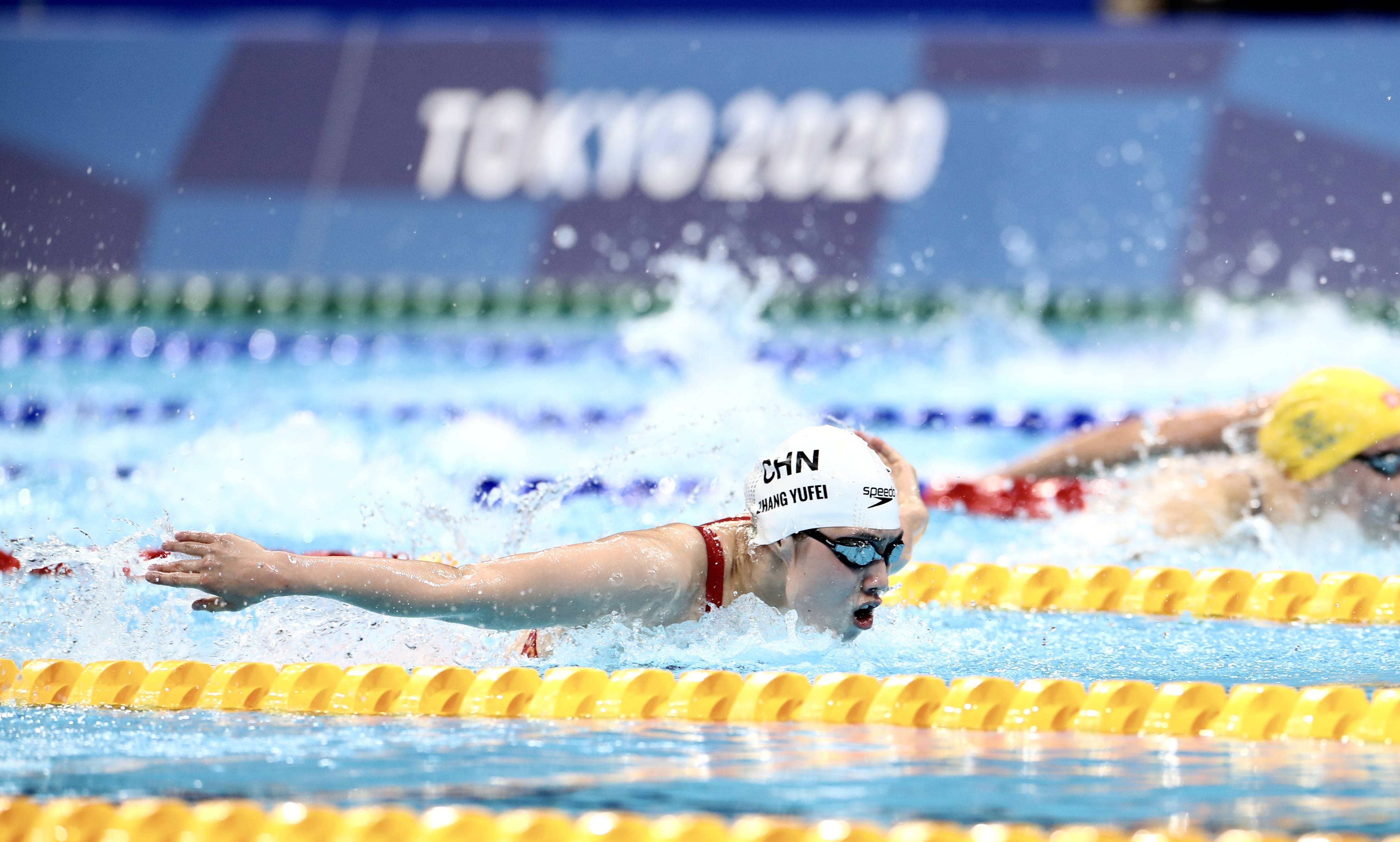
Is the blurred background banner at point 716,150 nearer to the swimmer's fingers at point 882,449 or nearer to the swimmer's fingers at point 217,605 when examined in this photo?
the swimmer's fingers at point 882,449

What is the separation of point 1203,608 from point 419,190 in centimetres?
584

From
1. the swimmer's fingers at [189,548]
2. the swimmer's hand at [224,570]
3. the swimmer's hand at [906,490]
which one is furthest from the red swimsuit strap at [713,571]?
the swimmer's fingers at [189,548]

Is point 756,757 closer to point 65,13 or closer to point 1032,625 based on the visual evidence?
point 1032,625

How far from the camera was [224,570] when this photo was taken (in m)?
2.78

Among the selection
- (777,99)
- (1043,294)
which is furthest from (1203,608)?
(777,99)

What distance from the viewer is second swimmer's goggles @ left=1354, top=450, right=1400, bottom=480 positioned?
4.81 metres

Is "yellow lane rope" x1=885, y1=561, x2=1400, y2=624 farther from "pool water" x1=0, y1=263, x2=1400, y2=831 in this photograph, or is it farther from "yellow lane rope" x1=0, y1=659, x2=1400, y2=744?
"yellow lane rope" x1=0, y1=659, x2=1400, y2=744

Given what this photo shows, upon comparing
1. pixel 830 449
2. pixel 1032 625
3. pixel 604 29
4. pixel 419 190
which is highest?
pixel 604 29

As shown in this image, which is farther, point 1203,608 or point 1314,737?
point 1203,608

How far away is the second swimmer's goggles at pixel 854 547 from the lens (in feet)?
11.2

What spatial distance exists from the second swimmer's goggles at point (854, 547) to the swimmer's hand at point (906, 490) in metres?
0.34

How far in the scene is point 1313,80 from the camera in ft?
28.1

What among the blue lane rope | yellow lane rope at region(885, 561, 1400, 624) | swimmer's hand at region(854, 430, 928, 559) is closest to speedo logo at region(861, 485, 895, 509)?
swimmer's hand at region(854, 430, 928, 559)

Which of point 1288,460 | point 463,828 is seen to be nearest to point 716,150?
point 1288,460
